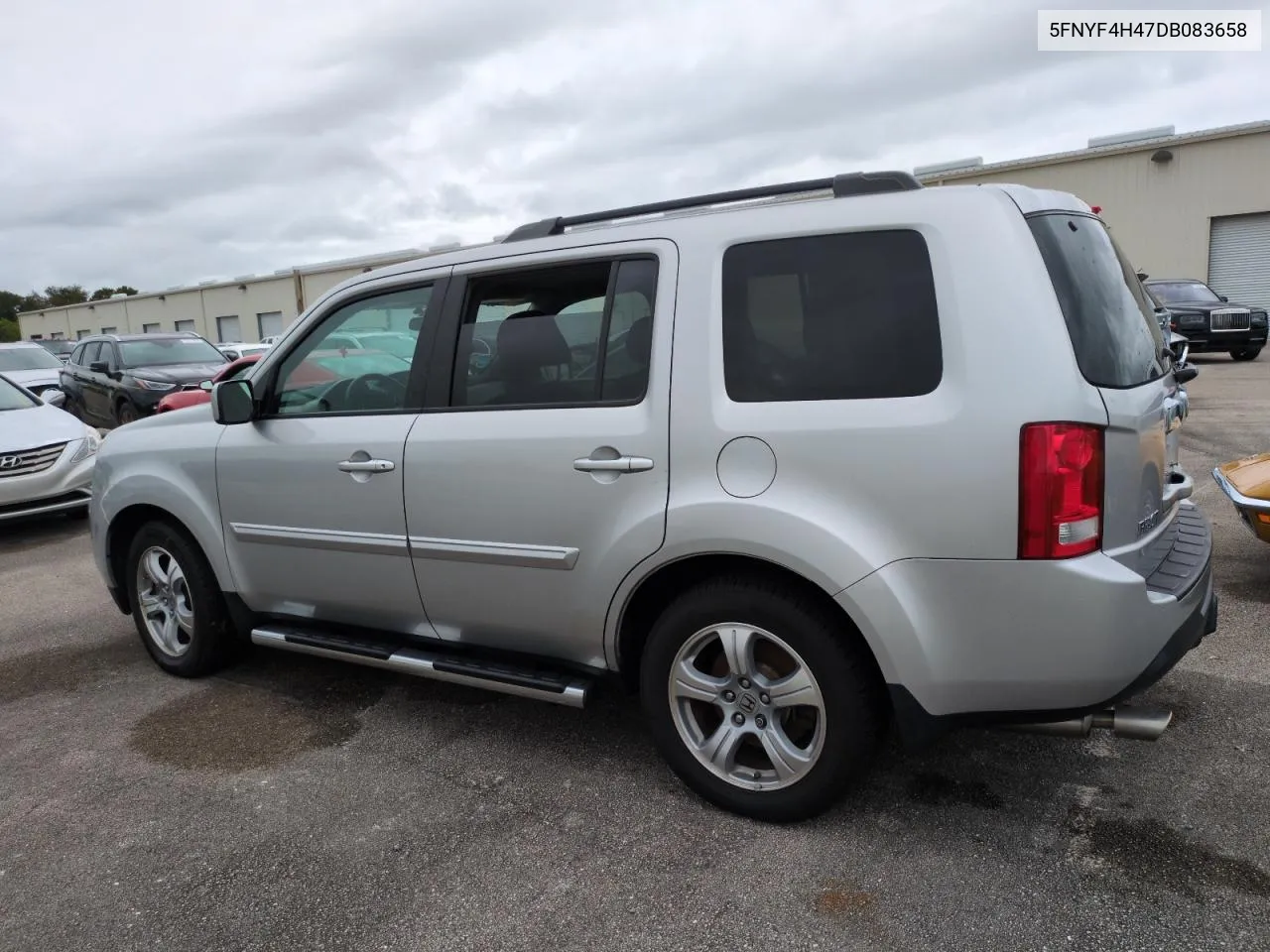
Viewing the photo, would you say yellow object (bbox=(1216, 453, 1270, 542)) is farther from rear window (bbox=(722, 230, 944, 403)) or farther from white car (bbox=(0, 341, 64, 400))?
white car (bbox=(0, 341, 64, 400))

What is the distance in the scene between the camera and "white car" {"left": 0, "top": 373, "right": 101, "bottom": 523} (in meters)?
7.64

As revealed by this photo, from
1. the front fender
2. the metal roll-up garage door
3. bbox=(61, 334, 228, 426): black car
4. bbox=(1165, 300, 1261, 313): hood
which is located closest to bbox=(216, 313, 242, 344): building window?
bbox=(61, 334, 228, 426): black car

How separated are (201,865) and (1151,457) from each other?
298 cm

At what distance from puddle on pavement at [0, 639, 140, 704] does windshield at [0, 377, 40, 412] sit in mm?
→ 4810

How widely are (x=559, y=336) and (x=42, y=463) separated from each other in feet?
21.7

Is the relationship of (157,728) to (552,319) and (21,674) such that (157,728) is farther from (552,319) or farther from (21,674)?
(552,319)

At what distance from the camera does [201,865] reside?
2807 mm

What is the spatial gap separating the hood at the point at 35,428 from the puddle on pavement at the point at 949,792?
7641 mm

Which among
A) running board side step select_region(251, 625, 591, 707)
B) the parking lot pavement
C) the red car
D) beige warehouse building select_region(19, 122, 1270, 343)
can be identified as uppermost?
beige warehouse building select_region(19, 122, 1270, 343)

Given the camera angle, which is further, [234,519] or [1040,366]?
[234,519]

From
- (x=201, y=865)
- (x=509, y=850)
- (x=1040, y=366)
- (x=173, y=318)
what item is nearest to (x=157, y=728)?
(x=201, y=865)

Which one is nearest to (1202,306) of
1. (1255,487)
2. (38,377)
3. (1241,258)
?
(1241,258)

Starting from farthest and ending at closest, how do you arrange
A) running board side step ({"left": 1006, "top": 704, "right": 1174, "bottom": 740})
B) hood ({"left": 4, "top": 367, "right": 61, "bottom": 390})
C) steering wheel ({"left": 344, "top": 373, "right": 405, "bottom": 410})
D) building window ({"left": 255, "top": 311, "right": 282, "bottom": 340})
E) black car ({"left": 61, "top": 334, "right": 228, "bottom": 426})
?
building window ({"left": 255, "top": 311, "right": 282, "bottom": 340})
hood ({"left": 4, "top": 367, "right": 61, "bottom": 390})
black car ({"left": 61, "top": 334, "right": 228, "bottom": 426})
steering wheel ({"left": 344, "top": 373, "right": 405, "bottom": 410})
running board side step ({"left": 1006, "top": 704, "right": 1174, "bottom": 740})

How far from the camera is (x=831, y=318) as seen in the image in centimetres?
263
